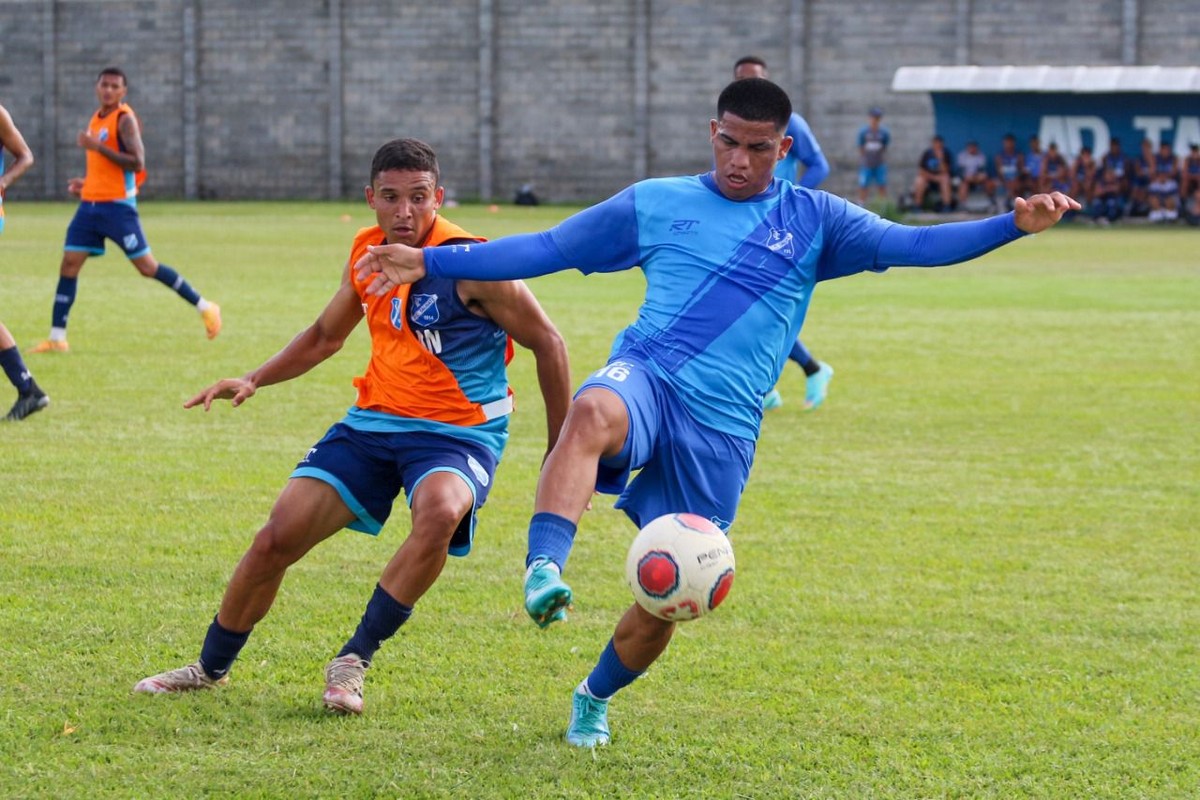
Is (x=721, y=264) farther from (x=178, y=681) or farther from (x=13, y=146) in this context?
(x=13, y=146)

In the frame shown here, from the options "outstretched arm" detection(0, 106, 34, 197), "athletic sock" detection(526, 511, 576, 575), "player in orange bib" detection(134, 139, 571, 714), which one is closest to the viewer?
"athletic sock" detection(526, 511, 576, 575)

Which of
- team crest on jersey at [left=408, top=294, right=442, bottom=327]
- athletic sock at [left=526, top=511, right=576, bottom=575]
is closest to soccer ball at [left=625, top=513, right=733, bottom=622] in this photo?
athletic sock at [left=526, top=511, right=576, bottom=575]

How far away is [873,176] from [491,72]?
1047 cm

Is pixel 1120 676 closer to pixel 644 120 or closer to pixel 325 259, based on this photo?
pixel 325 259

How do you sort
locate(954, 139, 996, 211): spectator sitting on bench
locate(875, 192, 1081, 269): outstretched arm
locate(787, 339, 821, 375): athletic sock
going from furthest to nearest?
locate(954, 139, 996, 211): spectator sitting on bench, locate(787, 339, 821, 375): athletic sock, locate(875, 192, 1081, 269): outstretched arm

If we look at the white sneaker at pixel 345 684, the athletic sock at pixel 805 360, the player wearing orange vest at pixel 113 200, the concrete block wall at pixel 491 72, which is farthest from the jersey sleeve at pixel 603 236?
the concrete block wall at pixel 491 72

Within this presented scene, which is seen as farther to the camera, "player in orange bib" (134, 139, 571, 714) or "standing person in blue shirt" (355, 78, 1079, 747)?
"player in orange bib" (134, 139, 571, 714)

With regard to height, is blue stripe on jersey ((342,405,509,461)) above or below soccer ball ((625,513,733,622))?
above

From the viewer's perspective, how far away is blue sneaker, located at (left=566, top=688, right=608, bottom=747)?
4.65 meters

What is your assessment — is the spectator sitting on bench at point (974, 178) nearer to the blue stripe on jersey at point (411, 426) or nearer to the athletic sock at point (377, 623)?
the blue stripe on jersey at point (411, 426)

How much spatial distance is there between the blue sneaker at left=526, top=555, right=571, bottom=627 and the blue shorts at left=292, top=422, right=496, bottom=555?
3.18 ft

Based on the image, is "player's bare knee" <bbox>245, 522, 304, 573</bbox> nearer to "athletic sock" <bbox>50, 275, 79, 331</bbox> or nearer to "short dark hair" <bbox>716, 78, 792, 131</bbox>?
"short dark hair" <bbox>716, 78, 792, 131</bbox>

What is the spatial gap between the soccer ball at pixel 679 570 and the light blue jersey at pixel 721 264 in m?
0.52

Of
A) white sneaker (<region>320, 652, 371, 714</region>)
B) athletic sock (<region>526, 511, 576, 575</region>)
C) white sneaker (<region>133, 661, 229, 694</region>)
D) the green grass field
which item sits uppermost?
athletic sock (<region>526, 511, 576, 575</region>)
